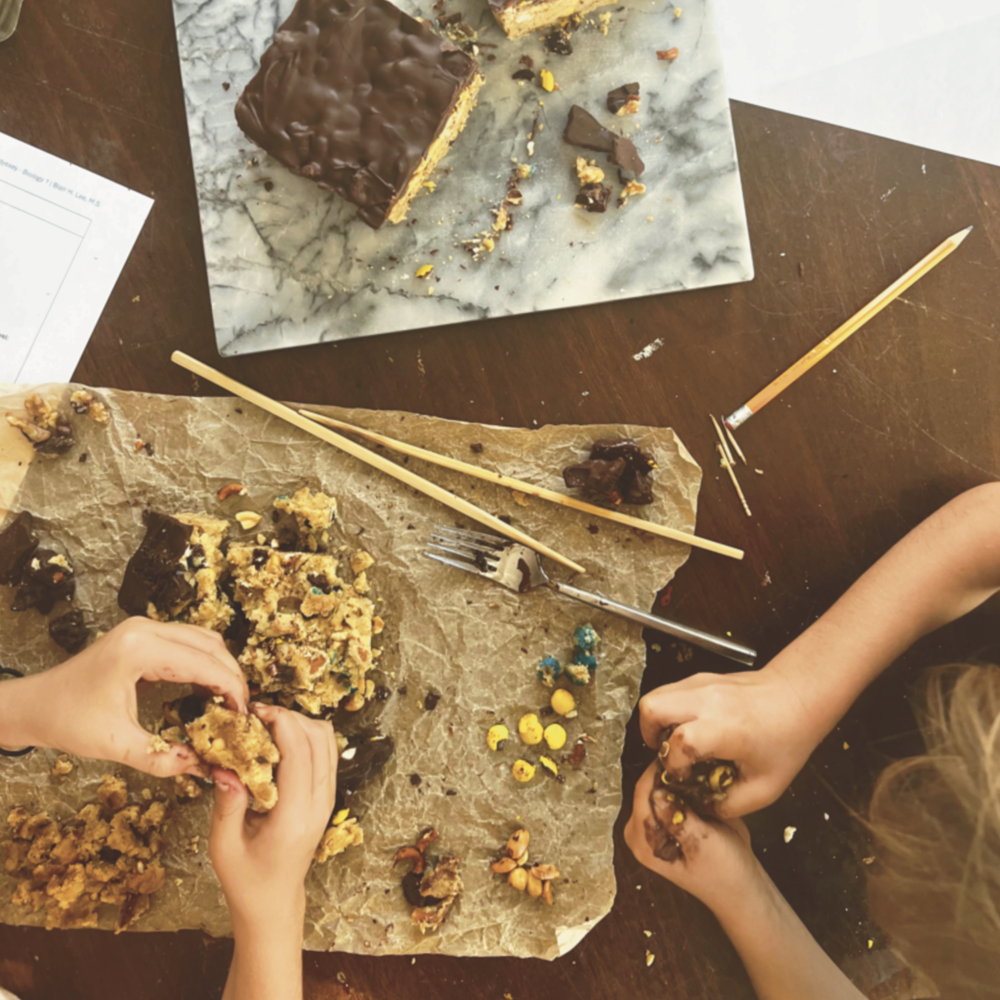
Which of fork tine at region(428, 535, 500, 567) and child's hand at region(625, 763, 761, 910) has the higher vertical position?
fork tine at region(428, 535, 500, 567)

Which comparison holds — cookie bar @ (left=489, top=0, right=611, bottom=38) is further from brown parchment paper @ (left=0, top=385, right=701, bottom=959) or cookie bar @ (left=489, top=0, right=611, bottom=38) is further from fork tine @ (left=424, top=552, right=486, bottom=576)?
fork tine @ (left=424, top=552, right=486, bottom=576)

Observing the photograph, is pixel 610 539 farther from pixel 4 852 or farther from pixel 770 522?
pixel 4 852

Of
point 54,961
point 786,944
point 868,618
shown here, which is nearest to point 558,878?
point 786,944

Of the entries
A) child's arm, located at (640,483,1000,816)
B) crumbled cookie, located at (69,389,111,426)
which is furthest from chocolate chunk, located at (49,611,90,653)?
child's arm, located at (640,483,1000,816)

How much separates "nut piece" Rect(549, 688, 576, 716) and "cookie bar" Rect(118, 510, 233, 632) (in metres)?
0.70

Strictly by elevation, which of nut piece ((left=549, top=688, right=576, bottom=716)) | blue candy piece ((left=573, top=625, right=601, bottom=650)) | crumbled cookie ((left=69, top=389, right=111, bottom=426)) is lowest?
nut piece ((left=549, top=688, right=576, bottom=716))

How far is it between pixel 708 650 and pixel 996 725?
0.57 metres

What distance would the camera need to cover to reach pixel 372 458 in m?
1.46

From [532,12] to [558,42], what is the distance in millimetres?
94

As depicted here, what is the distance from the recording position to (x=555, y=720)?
1479mm

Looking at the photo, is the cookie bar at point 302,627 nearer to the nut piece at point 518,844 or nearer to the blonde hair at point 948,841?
the nut piece at point 518,844

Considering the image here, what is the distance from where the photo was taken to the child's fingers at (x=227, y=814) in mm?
1230

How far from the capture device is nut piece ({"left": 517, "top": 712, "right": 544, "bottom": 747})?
1457 millimetres

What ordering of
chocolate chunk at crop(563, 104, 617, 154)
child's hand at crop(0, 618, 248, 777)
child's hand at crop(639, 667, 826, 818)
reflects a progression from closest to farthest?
child's hand at crop(0, 618, 248, 777), child's hand at crop(639, 667, 826, 818), chocolate chunk at crop(563, 104, 617, 154)
